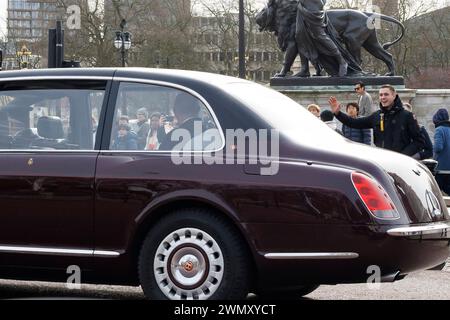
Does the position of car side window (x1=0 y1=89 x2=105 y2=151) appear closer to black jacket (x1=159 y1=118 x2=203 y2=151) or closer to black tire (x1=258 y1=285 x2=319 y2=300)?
black jacket (x1=159 y1=118 x2=203 y2=151)

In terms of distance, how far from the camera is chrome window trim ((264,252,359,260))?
5.37m

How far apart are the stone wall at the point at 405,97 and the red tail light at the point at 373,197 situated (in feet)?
62.8

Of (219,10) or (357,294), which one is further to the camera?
(219,10)

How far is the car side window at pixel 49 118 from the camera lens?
6.12 metres

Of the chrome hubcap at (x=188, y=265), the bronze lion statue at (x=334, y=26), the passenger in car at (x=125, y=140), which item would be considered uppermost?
the bronze lion statue at (x=334, y=26)

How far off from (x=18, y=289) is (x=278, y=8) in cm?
1785

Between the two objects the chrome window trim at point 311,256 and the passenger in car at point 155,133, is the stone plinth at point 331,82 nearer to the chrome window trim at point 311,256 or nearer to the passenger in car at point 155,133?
the passenger in car at point 155,133

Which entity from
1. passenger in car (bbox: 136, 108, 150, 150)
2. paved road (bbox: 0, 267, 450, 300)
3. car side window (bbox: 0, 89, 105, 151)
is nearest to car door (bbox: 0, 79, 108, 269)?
car side window (bbox: 0, 89, 105, 151)

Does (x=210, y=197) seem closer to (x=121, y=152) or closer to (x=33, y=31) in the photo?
(x=121, y=152)

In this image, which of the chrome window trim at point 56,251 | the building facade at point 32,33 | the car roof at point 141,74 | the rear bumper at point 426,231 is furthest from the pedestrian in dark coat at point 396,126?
Answer: the building facade at point 32,33

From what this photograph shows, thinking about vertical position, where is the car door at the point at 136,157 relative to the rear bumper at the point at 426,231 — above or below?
above

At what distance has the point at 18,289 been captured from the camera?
697 centimetres

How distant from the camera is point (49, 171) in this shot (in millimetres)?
5945
